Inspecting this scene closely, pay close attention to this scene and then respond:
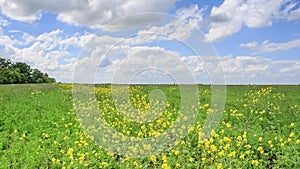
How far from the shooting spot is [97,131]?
9.20 m

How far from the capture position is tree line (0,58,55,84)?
200 feet

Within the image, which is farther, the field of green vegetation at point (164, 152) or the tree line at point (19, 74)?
the tree line at point (19, 74)

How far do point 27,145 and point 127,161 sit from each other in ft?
8.86

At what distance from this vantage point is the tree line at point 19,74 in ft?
200

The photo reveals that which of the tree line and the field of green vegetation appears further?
the tree line

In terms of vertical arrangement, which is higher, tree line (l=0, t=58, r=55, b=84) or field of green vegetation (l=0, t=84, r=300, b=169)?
tree line (l=0, t=58, r=55, b=84)

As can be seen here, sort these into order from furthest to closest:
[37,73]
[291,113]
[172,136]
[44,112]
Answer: [37,73] < [44,112] < [291,113] < [172,136]

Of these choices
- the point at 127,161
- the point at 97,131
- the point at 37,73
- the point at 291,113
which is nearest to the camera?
the point at 127,161

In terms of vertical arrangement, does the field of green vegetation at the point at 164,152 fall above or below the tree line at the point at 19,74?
below

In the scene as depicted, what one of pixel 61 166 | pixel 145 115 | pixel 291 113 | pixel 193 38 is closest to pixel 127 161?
pixel 61 166

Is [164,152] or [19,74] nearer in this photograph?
[164,152]

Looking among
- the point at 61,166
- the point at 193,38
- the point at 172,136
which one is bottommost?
the point at 61,166

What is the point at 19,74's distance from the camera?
209ft

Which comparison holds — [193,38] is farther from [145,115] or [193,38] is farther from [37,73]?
[37,73]
